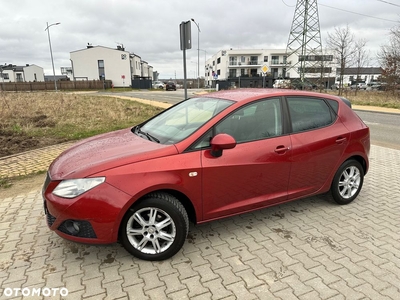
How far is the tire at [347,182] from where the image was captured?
153 inches

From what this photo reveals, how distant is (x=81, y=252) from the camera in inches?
117

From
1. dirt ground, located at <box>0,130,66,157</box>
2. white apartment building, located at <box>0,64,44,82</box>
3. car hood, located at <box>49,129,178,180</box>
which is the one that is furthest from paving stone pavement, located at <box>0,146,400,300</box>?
white apartment building, located at <box>0,64,44,82</box>

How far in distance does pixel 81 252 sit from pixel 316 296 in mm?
2244

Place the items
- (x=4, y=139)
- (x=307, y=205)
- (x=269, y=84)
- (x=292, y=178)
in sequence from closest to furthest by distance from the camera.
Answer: (x=292, y=178) → (x=307, y=205) → (x=4, y=139) → (x=269, y=84)

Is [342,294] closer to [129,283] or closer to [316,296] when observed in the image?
[316,296]

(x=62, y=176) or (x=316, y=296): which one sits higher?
(x=62, y=176)

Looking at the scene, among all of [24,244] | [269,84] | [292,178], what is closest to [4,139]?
[24,244]

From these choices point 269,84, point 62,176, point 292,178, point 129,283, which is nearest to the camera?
point 129,283

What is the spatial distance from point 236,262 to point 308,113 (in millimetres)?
2047

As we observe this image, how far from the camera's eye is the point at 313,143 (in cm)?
352

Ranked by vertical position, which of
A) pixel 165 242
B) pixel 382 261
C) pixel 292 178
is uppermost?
pixel 292 178

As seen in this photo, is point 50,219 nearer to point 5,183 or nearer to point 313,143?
point 5,183

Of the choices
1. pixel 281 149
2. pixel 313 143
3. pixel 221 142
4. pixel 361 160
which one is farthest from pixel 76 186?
pixel 361 160

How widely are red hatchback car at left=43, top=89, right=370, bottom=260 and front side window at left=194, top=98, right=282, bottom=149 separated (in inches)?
0.5
